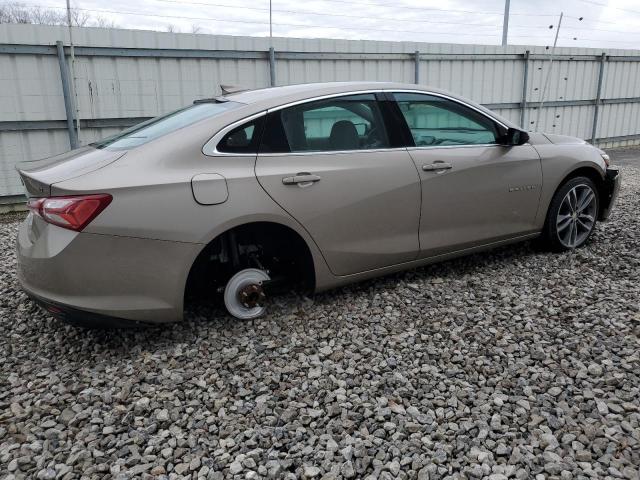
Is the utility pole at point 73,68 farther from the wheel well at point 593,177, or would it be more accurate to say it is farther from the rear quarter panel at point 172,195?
the wheel well at point 593,177

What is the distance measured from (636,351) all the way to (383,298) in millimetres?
1584

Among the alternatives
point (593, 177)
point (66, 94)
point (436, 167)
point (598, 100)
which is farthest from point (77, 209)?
point (598, 100)

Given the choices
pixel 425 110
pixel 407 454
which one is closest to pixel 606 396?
pixel 407 454

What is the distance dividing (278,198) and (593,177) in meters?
3.19

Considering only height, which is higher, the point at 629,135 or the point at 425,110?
the point at 425,110

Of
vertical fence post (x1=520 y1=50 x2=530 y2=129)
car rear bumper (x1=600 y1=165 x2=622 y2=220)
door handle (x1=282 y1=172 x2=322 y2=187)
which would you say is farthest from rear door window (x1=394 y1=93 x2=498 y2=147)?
vertical fence post (x1=520 y1=50 x2=530 y2=129)

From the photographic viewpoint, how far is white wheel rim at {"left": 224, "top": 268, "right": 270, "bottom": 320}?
3424mm

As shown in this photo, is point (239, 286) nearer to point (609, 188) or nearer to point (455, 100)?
point (455, 100)

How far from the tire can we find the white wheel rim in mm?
2625

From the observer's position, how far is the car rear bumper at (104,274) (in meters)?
2.82

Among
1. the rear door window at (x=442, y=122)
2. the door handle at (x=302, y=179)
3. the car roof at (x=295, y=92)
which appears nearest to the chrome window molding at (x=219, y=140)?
the car roof at (x=295, y=92)

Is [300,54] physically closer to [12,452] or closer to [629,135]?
[12,452]

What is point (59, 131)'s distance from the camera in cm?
792

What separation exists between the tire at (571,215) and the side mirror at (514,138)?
70 cm
